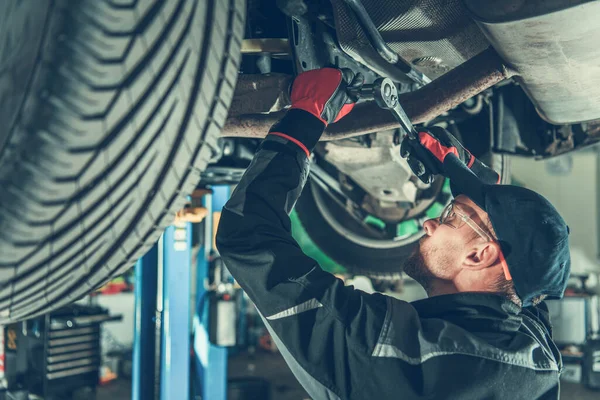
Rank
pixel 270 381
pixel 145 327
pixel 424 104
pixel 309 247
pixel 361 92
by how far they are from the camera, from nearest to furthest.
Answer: pixel 361 92
pixel 424 104
pixel 309 247
pixel 145 327
pixel 270 381

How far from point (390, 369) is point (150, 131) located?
1.84 ft

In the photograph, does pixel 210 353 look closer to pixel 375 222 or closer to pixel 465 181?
pixel 375 222

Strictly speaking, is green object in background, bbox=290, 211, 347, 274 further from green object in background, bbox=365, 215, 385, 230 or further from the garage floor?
the garage floor

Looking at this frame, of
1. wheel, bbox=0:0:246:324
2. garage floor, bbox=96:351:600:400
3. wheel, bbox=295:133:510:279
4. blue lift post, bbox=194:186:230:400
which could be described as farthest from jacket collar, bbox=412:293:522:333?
garage floor, bbox=96:351:600:400

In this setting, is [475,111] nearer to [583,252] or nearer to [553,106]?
[553,106]

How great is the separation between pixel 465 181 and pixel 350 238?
1079 mm

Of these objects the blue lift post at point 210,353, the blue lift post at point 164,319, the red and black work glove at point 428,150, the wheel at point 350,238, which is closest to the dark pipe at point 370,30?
the red and black work glove at point 428,150

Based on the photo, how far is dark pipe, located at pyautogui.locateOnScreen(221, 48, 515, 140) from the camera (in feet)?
3.67

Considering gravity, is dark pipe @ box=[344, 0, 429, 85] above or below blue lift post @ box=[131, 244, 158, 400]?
above

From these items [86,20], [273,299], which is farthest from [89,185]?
[273,299]

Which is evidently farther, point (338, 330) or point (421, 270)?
point (421, 270)

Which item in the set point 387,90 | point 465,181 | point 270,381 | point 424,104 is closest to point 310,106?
point 387,90

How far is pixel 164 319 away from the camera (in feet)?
7.60

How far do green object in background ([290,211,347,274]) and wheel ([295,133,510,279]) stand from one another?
0.01 m
